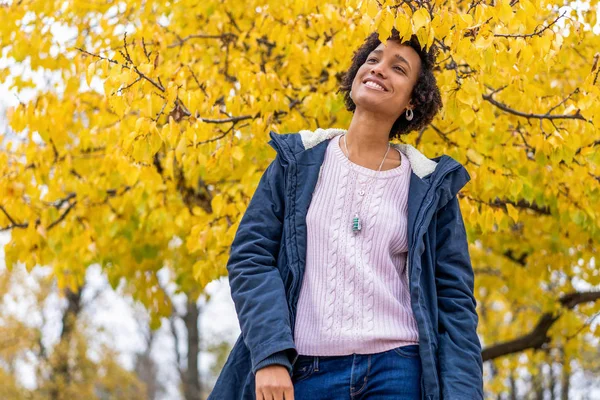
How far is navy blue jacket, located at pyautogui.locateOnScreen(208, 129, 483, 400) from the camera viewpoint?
88.8 inches

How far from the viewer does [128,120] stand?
17.0 ft

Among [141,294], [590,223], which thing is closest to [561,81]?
[590,223]

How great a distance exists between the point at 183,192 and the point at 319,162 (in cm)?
299

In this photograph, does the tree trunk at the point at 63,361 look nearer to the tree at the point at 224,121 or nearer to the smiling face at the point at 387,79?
the tree at the point at 224,121

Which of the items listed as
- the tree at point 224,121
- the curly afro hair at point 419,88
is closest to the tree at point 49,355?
the tree at point 224,121

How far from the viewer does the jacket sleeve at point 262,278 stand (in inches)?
87.0

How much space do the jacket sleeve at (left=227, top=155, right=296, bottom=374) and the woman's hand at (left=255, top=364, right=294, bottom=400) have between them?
2 cm

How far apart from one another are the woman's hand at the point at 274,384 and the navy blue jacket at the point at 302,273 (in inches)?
0.9

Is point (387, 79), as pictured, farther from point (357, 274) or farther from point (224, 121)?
point (224, 121)

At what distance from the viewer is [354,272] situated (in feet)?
7.72

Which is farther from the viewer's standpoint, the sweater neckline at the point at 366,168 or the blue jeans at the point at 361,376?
the sweater neckline at the point at 366,168

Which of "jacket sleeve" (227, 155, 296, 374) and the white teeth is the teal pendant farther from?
the white teeth

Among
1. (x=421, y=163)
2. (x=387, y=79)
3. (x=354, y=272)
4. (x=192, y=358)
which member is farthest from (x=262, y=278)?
(x=192, y=358)

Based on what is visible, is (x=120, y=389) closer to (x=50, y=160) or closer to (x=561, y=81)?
(x=50, y=160)
